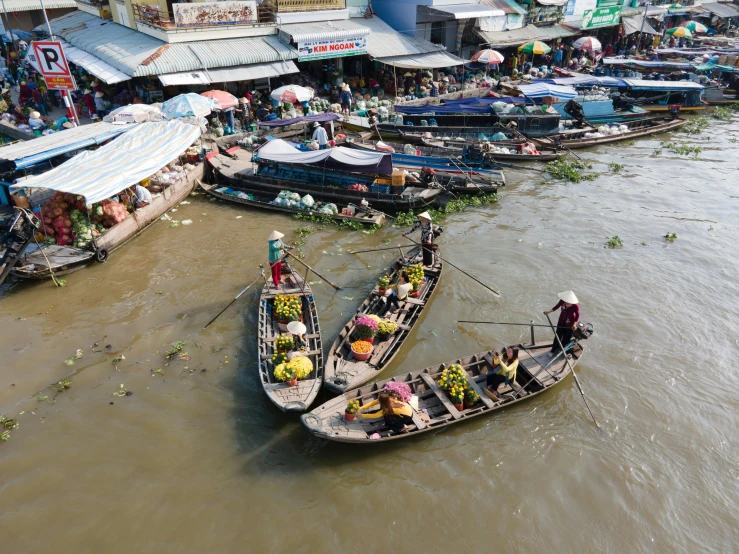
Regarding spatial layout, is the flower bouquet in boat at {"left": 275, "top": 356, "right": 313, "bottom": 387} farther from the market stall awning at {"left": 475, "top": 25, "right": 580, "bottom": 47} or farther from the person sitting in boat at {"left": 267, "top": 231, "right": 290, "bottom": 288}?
the market stall awning at {"left": 475, "top": 25, "right": 580, "bottom": 47}

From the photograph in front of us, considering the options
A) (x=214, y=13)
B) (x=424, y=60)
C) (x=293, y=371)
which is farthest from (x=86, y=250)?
(x=424, y=60)

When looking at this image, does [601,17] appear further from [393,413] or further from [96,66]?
[393,413]

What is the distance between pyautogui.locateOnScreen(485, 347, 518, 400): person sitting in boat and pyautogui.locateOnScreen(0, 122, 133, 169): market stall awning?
1606cm

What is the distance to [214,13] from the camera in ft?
80.5

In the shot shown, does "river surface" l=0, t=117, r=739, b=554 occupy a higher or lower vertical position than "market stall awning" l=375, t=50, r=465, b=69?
lower

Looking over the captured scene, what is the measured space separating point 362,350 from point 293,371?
5.66 feet

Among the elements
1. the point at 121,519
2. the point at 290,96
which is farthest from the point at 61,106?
the point at 121,519

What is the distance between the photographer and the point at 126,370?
11.2m

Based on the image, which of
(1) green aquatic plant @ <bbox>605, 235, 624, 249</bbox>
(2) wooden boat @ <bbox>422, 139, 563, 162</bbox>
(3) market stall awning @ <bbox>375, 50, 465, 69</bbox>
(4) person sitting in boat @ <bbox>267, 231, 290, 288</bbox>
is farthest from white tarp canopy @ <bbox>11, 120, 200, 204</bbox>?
(1) green aquatic plant @ <bbox>605, 235, 624, 249</bbox>

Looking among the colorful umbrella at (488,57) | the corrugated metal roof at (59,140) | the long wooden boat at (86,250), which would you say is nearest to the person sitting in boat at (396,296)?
the long wooden boat at (86,250)

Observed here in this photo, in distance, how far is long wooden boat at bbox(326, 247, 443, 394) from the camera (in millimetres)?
10023

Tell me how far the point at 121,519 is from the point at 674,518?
31.8 ft

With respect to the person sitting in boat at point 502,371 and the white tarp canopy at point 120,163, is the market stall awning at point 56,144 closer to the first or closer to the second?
the white tarp canopy at point 120,163

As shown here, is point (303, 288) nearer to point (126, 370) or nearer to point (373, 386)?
point (373, 386)
